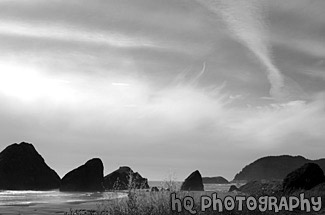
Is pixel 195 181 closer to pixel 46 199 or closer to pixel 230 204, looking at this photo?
pixel 46 199

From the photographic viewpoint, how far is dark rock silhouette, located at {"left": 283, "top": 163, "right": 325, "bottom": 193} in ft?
124

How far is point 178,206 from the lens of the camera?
19.2 m

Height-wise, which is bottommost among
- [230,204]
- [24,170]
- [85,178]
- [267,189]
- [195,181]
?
[230,204]

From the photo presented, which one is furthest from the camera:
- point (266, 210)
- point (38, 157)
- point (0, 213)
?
point (38, 157)

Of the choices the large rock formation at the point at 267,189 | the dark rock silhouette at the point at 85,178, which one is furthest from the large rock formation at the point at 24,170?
the large rock formation at the point at 267,189

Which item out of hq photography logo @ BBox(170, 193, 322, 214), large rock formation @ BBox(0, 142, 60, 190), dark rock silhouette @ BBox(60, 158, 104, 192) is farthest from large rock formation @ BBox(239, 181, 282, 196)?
large rock formation @ BBox(0, 142, 60, 190)

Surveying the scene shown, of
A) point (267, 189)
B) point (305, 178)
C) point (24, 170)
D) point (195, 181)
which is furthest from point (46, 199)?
point (24, 170)

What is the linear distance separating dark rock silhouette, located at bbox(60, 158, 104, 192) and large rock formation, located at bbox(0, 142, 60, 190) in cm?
1740

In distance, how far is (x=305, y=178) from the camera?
38469 mm

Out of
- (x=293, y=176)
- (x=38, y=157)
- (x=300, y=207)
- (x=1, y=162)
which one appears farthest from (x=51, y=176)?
(x=300, y=207)

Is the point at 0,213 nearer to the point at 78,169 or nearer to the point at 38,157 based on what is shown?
the point at 78,169

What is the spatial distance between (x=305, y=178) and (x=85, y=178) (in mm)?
92958

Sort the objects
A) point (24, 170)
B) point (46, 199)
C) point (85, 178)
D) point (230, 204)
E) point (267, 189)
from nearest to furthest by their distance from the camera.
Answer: point (230, 204) < point (267, 189) < point (46, 199) < point (85, 178) < point (24, 170)

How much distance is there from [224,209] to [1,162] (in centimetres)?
12632
